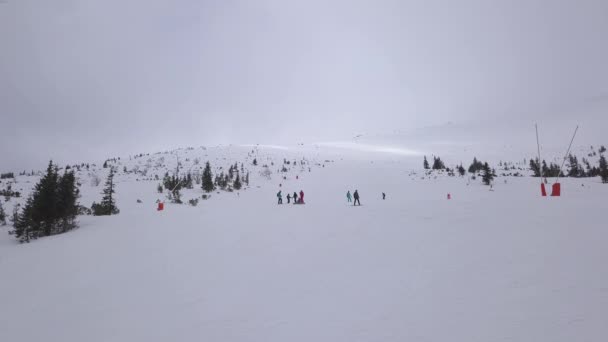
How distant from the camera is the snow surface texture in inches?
156

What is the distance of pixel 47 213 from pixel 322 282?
15.7 m

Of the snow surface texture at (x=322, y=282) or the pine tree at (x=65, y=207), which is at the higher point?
the pine tree at (x=65, y=207)

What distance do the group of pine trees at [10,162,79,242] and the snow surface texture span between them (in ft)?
3.51

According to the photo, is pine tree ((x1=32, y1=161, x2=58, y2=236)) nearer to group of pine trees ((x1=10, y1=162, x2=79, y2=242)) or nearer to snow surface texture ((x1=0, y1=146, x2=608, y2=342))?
group of pine trees ((x1=10, y1=162, x2=79, y2=242))

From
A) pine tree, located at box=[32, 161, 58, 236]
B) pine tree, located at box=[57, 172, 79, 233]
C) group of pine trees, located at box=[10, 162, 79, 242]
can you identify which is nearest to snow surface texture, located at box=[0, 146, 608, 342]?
group of pine trees, located at box=[10, 162, 79, 242]

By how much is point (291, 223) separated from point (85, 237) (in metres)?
9.47

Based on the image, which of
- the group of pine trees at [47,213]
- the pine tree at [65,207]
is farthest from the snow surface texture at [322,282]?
the pine tree at [65,207]

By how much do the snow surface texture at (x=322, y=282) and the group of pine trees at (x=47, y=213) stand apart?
1069 mm

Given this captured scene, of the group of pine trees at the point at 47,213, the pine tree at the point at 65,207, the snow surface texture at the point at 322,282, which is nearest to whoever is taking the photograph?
the snow surface texture at the point at 322,282

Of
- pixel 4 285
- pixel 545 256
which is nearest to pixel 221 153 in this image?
pixel 4 285

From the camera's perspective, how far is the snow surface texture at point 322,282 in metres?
3.97

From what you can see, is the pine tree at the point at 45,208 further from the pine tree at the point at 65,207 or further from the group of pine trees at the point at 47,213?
the pine tree at the point at 65,207

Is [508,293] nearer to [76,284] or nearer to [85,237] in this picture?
[76,284]

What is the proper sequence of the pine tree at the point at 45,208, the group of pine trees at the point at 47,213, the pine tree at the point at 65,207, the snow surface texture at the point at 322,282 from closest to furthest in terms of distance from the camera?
the snow surface texture at the point at 322,282 → the group of pine trees at the point at 47,213 → the pine tree at the point at 45,208 → the pine tree at the point at 65,207
